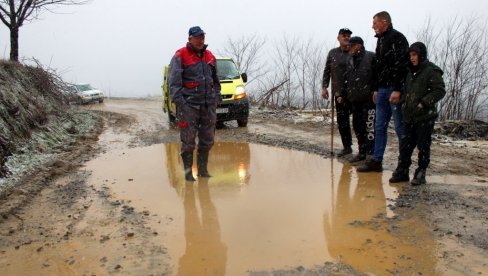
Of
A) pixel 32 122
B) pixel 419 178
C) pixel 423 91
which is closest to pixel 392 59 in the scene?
pixel 423 91

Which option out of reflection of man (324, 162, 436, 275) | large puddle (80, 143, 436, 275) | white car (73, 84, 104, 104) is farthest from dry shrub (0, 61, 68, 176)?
white car (73, 84, 104, 104)

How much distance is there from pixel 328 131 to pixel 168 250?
23.2 ft

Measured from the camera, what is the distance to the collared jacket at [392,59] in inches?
207

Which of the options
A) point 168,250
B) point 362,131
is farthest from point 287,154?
point 168,250

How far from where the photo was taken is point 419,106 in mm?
4809

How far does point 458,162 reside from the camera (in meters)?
6.33

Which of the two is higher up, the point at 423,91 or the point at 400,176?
the point at 423,91

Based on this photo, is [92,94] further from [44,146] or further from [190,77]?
[190,77]

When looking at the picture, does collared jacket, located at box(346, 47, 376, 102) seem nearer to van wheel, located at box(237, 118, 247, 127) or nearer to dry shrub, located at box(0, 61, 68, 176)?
dry shrub, located at box(0, 61, 68, 176)

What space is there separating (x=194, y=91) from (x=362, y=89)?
243 centimetres

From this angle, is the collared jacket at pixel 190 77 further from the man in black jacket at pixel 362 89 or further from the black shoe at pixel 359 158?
the black shoe at pixel 359 158

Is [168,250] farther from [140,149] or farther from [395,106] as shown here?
[140,149]

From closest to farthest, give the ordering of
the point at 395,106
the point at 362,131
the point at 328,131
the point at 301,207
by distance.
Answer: the point at 301,207
the point at 395,106
the point at 362,131
the point at 328,131

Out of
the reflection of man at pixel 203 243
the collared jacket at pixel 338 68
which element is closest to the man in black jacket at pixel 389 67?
the collared jacket at pixel 338 68
